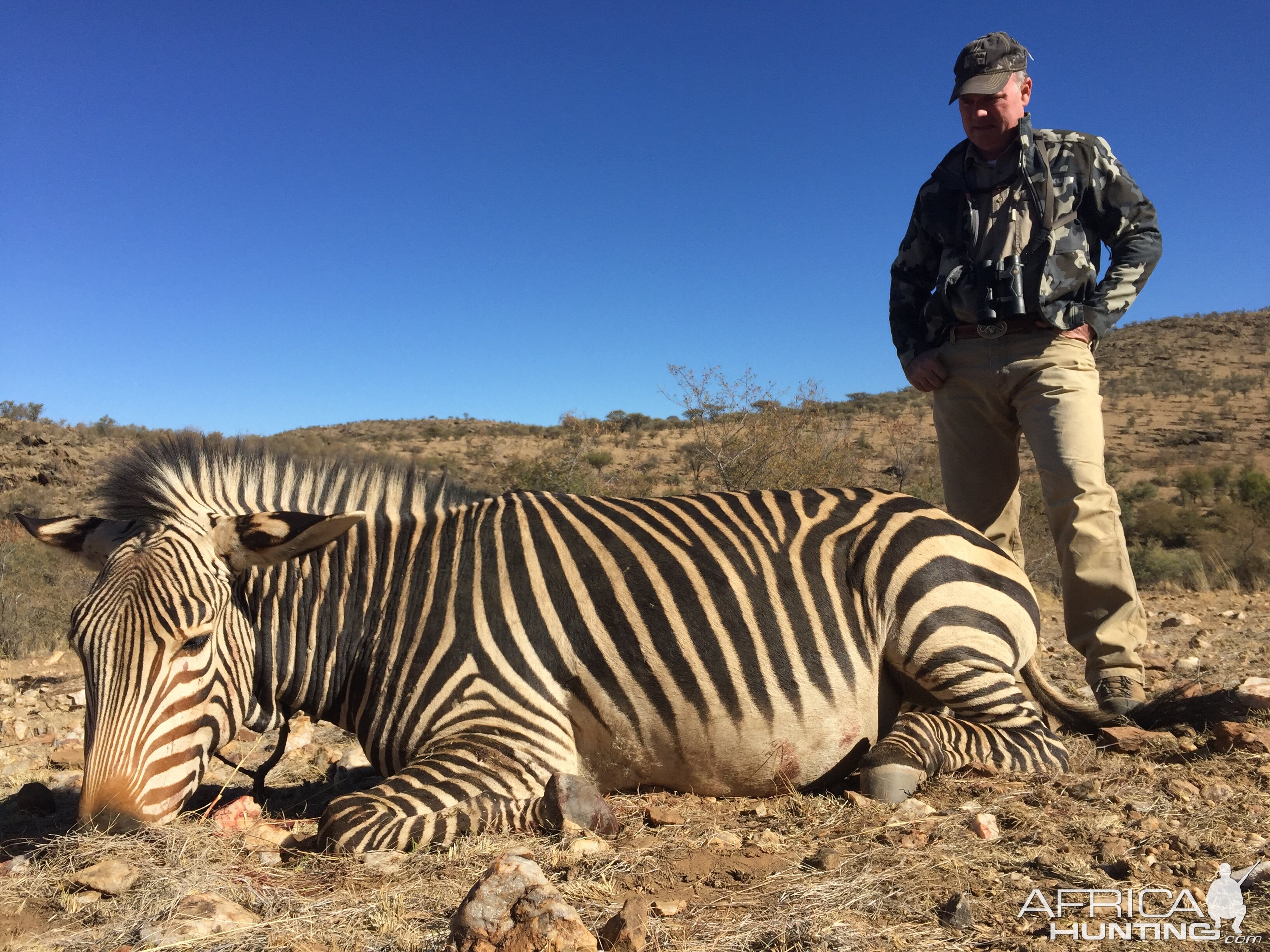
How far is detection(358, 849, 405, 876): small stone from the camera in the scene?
2400 mm

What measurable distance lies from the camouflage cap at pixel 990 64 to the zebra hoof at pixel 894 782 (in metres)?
3.38

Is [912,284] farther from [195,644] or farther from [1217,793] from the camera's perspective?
[195,644]

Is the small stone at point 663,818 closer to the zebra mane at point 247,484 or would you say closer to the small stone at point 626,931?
the small stone at point 626,931

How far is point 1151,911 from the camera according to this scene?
202cm

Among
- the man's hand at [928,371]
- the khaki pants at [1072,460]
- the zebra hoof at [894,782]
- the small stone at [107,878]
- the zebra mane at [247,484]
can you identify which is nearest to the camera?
the small stone at [107,878]

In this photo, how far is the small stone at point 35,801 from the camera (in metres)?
3.44

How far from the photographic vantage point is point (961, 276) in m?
4.33

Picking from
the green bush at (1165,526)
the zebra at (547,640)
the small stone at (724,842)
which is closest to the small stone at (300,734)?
the zebra at (547,640)

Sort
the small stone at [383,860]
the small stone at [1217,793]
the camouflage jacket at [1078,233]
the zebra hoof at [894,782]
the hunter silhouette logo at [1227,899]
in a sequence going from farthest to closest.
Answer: the camouflage jacket at [1078,233] < the zebra hoof at [894,782] < the small stone at [1217,793] < the small stone at [383,860] < the hunter silhouette logo at [1227,899]

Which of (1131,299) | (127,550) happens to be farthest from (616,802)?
(1131,299)

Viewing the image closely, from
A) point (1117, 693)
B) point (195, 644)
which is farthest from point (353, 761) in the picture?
point (1117, 693)

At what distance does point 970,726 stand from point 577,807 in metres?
1.64

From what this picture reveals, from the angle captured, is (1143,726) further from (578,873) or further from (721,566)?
(578,873)

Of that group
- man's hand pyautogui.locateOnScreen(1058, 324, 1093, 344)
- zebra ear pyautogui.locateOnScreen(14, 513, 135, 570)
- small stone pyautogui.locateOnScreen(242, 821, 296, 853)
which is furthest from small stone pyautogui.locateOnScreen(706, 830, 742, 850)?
man's hand pyautogui.locateOnScreen(1058, 324, 1093, 344)
